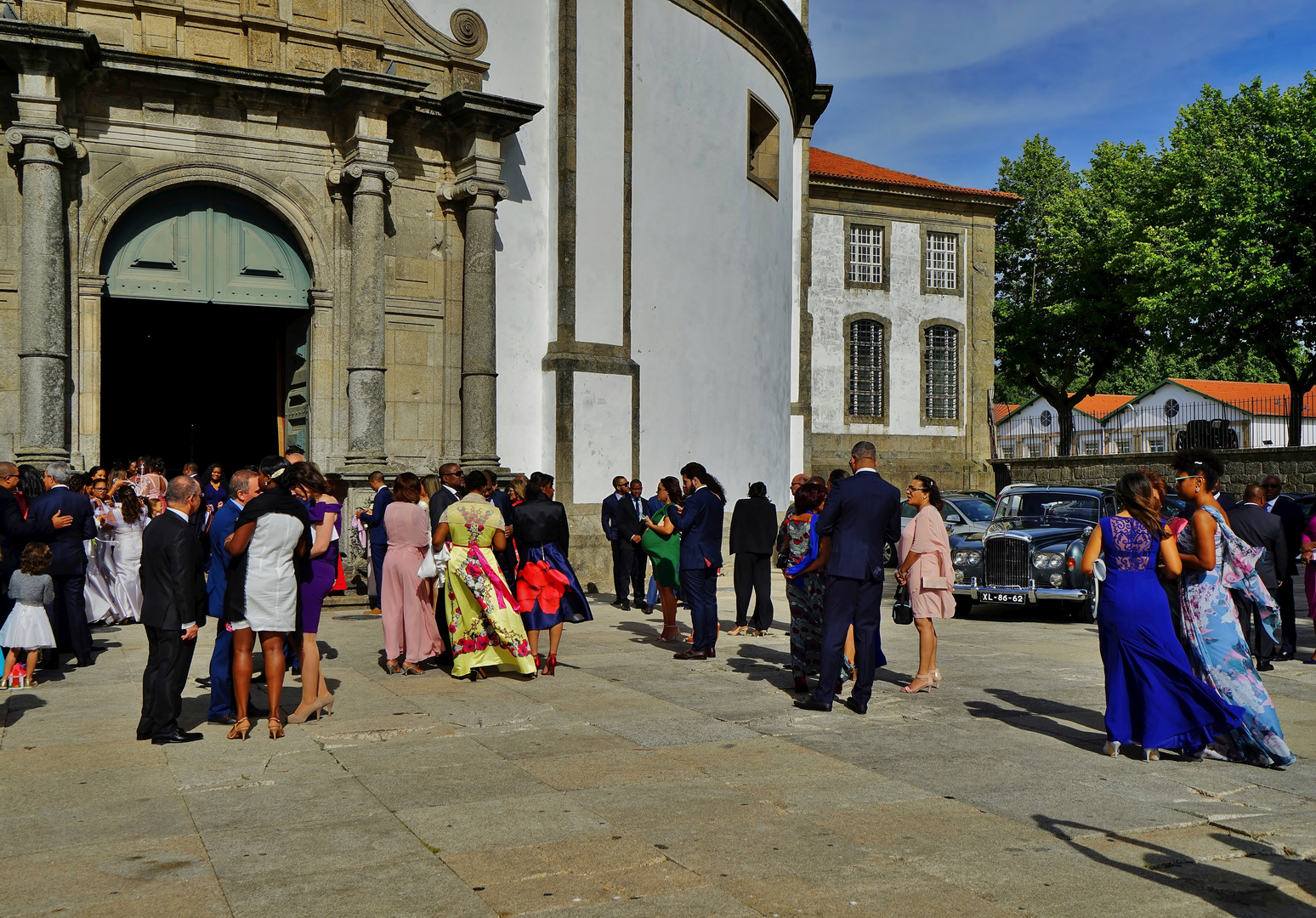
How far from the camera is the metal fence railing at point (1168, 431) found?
31.4 meters

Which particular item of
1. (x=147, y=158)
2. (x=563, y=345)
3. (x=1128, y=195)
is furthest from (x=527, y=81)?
(x=1128, y=195)

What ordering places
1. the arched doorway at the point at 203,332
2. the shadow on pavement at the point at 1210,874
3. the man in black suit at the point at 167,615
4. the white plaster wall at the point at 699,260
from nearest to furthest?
Result: the shadow on pavement at the point at 1210,874 → the man in black suit at the point at 167,615 → the arched doorway at the point at 203,332 → the white plaster wall at the point at 699,260

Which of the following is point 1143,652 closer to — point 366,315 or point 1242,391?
point 366,315

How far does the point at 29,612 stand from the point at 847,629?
6.29 m

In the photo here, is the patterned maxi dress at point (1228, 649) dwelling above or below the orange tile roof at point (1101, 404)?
below

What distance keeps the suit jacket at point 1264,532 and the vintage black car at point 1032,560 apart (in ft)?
9.06

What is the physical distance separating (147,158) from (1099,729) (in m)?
13.3

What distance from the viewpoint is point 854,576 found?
859cm

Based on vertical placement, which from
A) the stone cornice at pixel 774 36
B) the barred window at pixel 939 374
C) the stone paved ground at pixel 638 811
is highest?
the stone cornice at pixel 774 36

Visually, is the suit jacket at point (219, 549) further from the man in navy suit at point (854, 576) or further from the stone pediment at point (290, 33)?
the stone pediment at point (290, 33)

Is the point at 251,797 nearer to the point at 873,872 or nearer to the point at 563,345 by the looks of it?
the point at 873,872

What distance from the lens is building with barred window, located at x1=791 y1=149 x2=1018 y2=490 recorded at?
37.9 m

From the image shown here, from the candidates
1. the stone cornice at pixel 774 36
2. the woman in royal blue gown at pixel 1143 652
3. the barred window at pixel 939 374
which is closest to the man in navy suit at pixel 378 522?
the woman in royal blue gown at pixel 1143 652

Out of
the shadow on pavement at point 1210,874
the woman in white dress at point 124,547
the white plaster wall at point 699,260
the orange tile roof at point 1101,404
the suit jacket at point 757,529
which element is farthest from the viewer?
the orange tile roof at point 1101,404
